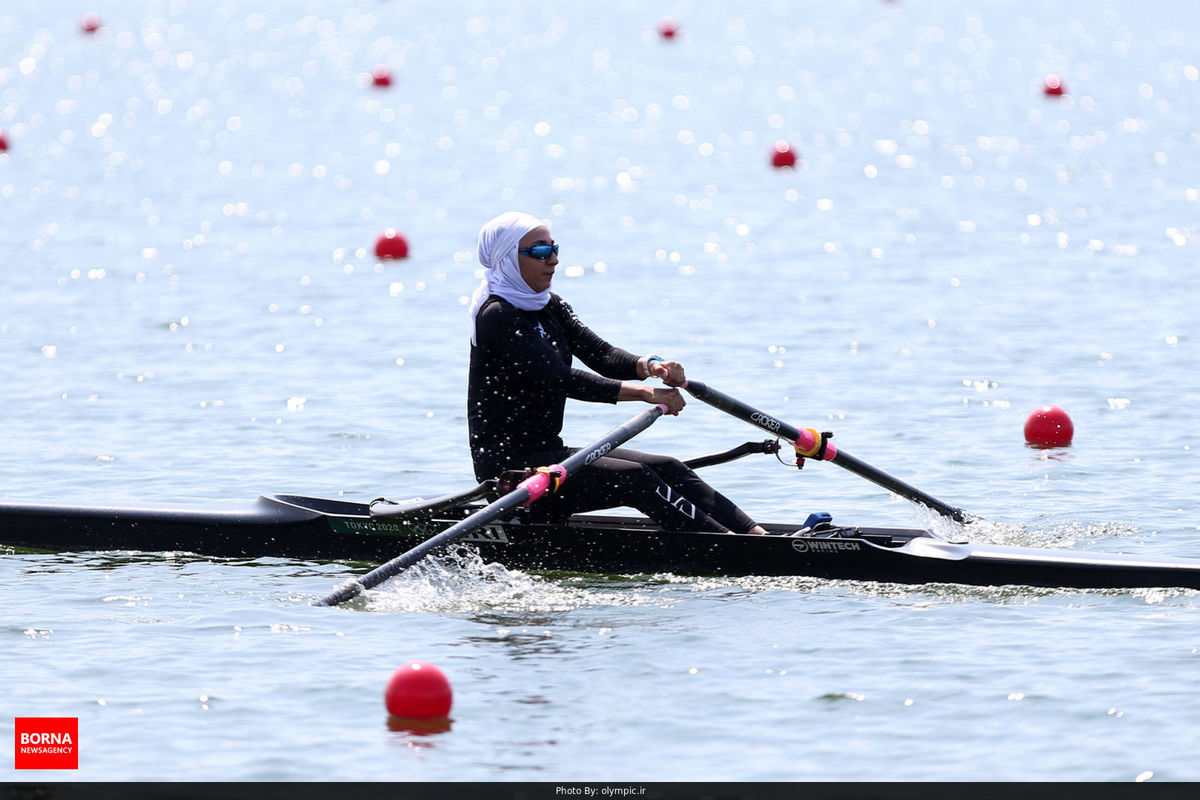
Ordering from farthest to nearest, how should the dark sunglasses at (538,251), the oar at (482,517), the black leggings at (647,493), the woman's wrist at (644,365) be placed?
the woman's wrist at (644,365), the black leggings at (647,493), the dark sunglasses at (538,251), the oar at (482,517)

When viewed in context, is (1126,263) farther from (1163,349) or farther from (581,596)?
(581,596)

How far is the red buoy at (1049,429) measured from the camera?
13.4 metres

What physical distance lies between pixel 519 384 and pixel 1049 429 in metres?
5.24

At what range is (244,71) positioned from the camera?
169 feet

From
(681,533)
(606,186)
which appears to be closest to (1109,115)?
(606,186)

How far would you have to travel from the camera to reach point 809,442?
1044 cm

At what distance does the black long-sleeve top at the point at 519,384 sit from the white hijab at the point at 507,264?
51mm

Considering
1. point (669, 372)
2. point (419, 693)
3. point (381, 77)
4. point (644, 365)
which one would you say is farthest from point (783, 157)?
point (419, 693)

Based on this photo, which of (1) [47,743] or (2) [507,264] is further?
(2) [507,264]

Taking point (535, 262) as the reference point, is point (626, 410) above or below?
below

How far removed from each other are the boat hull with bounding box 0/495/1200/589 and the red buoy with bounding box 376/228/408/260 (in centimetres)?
1255

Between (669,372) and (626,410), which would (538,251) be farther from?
(626,410)

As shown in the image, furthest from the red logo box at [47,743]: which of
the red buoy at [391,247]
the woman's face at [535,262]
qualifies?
the red buoy at [391,247]

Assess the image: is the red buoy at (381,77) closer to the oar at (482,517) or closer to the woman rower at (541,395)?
the woman rower at (541,395)
